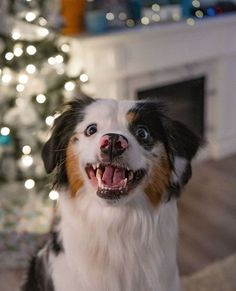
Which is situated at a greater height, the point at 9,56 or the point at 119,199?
the point at 9,56

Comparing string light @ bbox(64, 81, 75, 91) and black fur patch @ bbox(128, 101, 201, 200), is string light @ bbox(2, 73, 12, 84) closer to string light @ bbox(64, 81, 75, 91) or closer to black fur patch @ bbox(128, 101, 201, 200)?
string light @ bbox(64, 81, 75, 91)

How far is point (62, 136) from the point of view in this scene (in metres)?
1.44

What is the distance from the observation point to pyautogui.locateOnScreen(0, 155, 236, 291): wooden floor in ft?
7.81

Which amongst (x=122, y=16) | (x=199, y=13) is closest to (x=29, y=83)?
(x=122, y=16)

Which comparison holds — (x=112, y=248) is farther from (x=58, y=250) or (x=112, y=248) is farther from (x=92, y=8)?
(x=92, y=8)

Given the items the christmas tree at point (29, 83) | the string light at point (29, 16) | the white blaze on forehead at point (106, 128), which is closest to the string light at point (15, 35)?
the christmas tree at point (29, 83)

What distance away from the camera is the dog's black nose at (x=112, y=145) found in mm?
1221

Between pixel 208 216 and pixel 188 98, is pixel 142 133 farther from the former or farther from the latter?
pixel 188 98

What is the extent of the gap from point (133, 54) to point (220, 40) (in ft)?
2.61

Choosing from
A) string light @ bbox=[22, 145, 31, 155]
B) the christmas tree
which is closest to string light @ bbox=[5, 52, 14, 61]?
the christmas tree

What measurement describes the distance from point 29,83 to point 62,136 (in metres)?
1.11

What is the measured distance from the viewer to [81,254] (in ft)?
4.66

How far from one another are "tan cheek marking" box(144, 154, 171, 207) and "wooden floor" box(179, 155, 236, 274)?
1042 mm

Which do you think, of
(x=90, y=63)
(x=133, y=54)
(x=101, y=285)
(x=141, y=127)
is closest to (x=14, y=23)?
(x=90, y=63)
